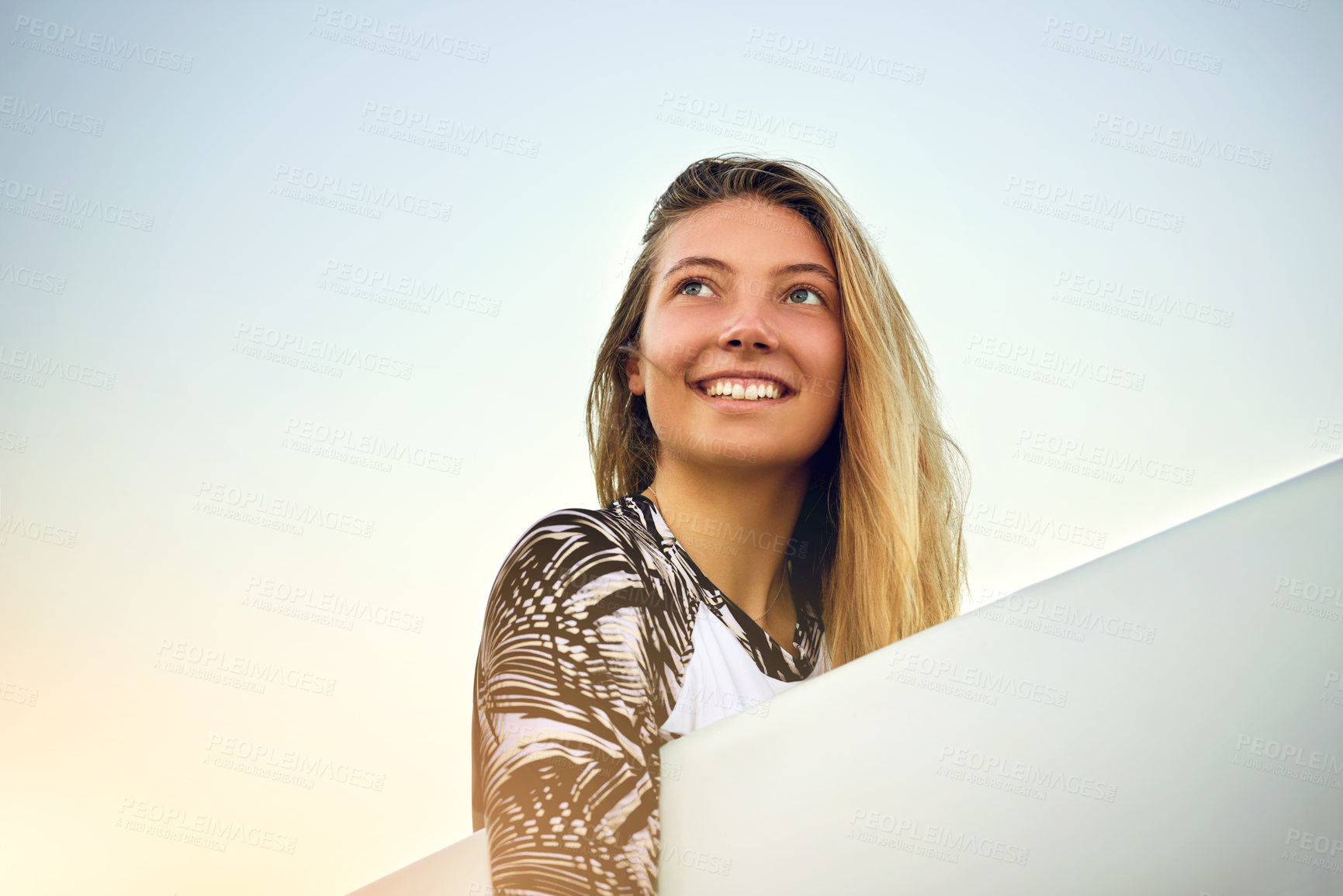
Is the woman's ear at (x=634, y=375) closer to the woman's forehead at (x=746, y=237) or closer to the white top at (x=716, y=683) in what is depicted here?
the woman's forehead at (x=746, y=237)

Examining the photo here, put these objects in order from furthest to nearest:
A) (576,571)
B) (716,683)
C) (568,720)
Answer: (716,683)
(576,571)
(568,720)

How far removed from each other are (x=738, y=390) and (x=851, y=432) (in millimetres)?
236

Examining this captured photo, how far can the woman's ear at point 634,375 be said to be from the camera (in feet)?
4.85

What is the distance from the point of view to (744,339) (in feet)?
4.24

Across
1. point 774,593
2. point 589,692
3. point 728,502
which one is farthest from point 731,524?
point 589,692

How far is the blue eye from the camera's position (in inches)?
53.9

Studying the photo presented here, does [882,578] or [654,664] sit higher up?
[882,578]

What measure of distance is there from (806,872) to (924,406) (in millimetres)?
A: 899

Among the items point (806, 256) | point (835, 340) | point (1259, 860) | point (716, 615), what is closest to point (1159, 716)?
point (1259, 860)

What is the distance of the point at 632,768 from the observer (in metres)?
0.89

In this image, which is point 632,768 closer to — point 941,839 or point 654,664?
point 654,664

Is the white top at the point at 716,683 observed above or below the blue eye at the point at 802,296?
below

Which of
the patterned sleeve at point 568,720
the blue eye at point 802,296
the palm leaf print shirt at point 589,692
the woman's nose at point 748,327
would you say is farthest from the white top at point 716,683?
the blue eye at point 802,296

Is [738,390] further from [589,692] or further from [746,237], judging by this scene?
[589,692]
